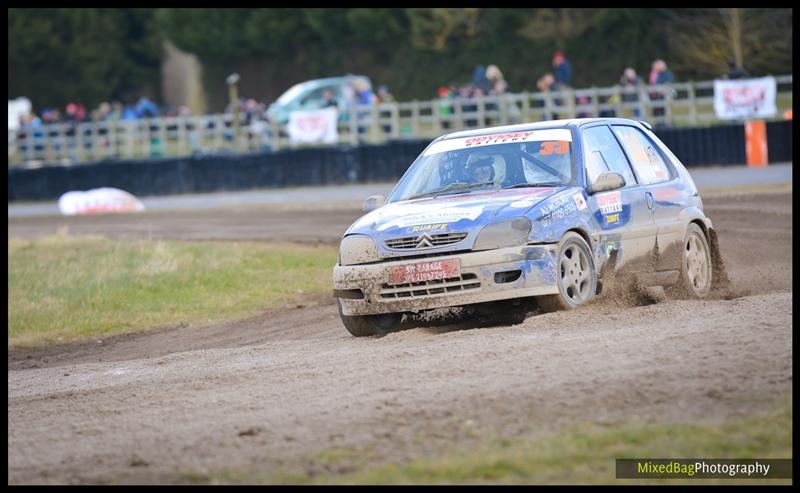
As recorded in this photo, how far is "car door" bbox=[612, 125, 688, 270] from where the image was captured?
9.73 meters

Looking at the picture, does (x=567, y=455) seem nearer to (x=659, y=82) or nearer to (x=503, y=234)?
(x=503, y=234)

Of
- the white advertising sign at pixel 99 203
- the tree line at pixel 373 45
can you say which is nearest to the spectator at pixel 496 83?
the tree line at pixel 373 45

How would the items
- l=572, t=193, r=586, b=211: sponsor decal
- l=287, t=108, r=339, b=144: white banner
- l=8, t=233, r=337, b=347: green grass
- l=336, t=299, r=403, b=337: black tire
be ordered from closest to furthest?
l=572, t=193, r=586, b=211: sponsor decal → l=336, t=299, r=403, b=337: black tire → l=8, t=233, r=337, b=347: green grass → l=287, t=108, r=339, b=144: white banner

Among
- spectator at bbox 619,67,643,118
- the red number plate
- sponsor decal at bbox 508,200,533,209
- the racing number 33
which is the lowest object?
the red number plate

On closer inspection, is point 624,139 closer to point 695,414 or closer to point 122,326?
point 695,414

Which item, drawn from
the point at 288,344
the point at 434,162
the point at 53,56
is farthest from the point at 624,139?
the point at 53,56

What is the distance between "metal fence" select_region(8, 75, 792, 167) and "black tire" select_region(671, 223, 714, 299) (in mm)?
16692

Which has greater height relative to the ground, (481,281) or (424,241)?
(424,241)

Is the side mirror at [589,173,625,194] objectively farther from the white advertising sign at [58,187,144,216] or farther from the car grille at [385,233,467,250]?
the white advertising sign at [58,187,144,216]

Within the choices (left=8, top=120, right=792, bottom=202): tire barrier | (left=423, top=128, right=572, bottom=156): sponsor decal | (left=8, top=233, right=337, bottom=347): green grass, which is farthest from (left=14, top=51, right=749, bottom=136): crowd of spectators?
(left=423, top=128, right=572, bottom=156): sponsor decal

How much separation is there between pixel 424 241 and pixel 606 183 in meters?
1.46

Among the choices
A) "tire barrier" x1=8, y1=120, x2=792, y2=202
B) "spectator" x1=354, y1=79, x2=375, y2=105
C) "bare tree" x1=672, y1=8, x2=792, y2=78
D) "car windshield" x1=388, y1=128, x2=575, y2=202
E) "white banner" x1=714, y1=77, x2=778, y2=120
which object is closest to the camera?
"car windshield" x1=388, y1=128, x2=575, y2=202

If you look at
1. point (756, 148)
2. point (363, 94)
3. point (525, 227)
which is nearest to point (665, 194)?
point (525, 227)

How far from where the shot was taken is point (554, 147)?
9.45 m
